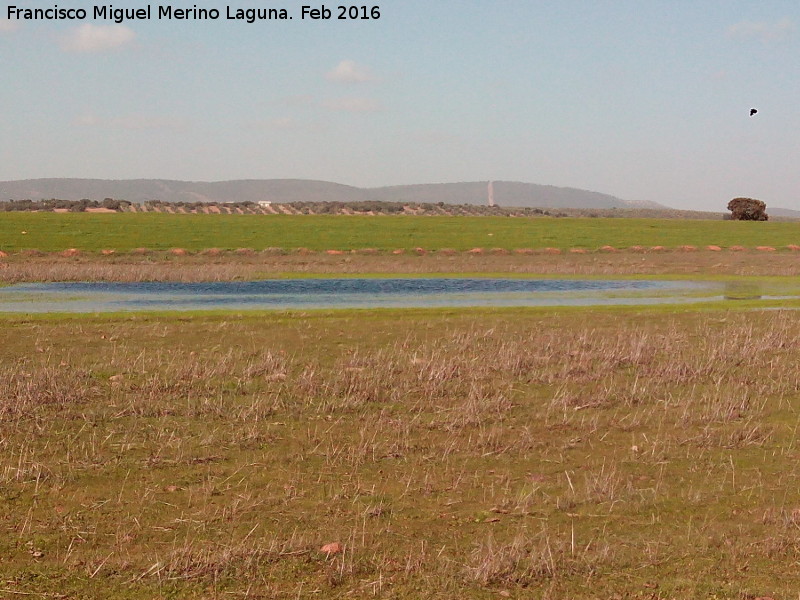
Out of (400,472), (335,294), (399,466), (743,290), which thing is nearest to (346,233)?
(335,294)

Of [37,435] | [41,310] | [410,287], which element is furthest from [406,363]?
[410,287]

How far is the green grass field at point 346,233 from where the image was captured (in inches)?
3012

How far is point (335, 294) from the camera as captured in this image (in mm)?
42844

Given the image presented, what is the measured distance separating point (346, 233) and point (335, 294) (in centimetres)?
4336

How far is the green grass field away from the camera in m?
76.5

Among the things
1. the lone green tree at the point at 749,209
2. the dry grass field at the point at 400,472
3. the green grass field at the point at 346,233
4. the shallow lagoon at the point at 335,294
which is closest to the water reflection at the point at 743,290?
the shallow lagoon at the point at 335,294

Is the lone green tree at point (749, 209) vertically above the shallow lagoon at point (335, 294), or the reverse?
the lone green tree at point (749, 209)

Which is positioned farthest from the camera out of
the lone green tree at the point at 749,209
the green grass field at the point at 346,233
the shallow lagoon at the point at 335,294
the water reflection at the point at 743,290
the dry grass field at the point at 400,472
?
the lone green tree at the point at 749,209

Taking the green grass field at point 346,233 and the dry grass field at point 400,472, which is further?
the green grass field at point 346,233

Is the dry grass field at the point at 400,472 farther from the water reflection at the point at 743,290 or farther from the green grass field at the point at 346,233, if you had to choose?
the green grass field at the point at 346,233

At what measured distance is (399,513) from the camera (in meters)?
11.2

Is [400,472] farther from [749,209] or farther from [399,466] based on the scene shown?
[749,209]

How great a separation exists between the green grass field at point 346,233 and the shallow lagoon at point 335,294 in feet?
87.8

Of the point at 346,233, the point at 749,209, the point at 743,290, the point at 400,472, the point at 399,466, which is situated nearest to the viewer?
the point at 400,472
